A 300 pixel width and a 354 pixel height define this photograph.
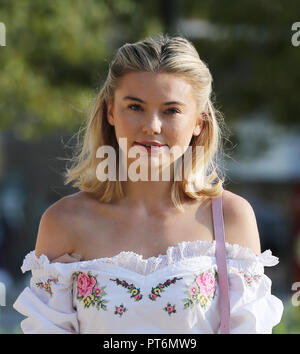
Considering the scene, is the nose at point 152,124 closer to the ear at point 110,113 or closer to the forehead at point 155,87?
the forehead at point 155,87

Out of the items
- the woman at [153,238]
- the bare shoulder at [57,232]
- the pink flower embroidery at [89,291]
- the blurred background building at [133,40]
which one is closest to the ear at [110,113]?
the woman at [153,238]

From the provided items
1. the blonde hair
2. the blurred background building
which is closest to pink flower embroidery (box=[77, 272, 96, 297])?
the blonde hair

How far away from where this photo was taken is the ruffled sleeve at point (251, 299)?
2.67 metres

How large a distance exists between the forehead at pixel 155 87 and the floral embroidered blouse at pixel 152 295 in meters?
0.49

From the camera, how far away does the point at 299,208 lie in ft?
45.3

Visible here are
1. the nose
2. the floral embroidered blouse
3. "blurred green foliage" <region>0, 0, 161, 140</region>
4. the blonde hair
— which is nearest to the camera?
the floral embroidered blouse

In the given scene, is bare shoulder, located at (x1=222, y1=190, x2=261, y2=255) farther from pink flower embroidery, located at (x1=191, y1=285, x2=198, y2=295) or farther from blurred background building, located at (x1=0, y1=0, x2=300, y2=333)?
blurred background building, located at (x1=0, y1=0, x2=300, y2=333)

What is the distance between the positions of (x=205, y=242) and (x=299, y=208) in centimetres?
1128

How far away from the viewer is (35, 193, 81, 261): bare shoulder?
9.19 feet

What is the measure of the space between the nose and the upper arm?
0.40 metres

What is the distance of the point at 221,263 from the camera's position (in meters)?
2.72

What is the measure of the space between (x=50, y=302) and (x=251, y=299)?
654 mm
